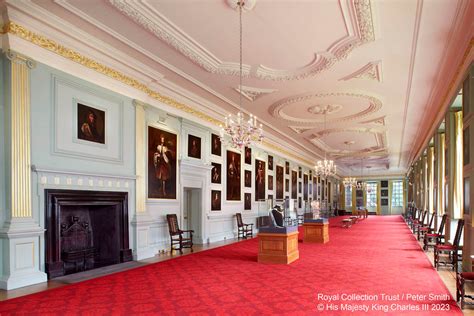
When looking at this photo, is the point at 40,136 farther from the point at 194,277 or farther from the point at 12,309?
the point at 194,277

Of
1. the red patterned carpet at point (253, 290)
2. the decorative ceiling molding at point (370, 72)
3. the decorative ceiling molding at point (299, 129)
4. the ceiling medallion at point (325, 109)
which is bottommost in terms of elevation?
the red patterned carpet at point (253, 290)

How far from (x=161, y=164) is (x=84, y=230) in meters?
2.80

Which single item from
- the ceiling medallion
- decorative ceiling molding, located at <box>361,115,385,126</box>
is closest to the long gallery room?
the ceiling medallion

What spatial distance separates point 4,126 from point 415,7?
720cm

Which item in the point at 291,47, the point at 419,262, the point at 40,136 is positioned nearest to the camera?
the point at 40,136

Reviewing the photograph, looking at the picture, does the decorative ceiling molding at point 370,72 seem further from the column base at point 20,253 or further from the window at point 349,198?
the window at point 349,198

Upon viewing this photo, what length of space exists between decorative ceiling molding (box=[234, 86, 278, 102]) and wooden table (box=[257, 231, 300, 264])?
4.41m

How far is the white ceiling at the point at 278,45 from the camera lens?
6.31m

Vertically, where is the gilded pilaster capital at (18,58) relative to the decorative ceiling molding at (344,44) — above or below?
below

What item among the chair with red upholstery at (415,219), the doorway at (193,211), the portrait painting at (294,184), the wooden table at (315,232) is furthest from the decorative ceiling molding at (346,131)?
the doorway at (193,211)

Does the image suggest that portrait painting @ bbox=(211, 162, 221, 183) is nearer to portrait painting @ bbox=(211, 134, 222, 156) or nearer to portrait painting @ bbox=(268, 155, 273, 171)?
portrait painting @ bbox=(211, 134, 222, 156)

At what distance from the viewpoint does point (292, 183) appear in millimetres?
23094

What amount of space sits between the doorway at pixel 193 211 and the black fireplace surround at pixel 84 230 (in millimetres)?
3709

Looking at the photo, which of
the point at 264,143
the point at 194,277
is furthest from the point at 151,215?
the point at 264,143
